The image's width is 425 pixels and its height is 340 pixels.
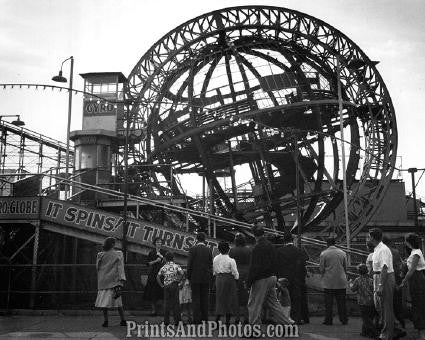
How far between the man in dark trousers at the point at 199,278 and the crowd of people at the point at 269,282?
0.06ft

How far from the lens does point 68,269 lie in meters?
14.6

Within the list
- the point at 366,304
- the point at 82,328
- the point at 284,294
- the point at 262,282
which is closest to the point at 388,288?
the point at 366,304

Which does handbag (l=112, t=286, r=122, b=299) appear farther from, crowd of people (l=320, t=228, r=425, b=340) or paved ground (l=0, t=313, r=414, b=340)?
crowd of people (l=320, t=228, r=425, b=340)

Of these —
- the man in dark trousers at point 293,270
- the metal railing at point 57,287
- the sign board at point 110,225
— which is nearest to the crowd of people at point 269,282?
the man in dark trousers at point 293,270

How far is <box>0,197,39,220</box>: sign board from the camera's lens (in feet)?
46.8

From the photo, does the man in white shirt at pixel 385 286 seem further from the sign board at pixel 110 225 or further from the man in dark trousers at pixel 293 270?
the sign board at pixel 110 225

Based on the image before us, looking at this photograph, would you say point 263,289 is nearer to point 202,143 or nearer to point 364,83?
point 202,143

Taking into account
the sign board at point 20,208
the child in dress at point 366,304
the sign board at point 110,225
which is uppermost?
the sign board at point 20,208

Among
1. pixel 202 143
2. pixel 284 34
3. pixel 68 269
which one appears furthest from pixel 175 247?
pixel 284 34

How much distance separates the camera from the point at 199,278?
9305 mm

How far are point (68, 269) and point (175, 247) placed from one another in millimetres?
3418

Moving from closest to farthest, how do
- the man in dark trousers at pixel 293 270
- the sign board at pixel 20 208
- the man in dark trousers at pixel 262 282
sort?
1. the man in dark trousers at pixel 262 282
2. the man in dark trousers at pixel 293 270
3. the sign board at pixel 20 208

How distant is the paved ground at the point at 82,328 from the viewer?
27.7ft

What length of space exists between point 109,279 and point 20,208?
6.26 metres
